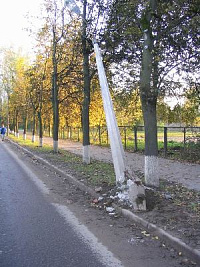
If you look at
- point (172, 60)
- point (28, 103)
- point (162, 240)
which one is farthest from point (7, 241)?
point (28, 103)

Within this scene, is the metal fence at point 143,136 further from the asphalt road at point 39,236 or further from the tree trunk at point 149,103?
the asphalt road at point 39,236

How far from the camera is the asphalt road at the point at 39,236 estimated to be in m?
4.04

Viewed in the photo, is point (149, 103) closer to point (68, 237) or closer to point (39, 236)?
point (68, 237)

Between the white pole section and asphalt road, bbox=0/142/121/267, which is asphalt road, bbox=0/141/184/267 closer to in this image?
asphalt road, bbox=0/142/121/267

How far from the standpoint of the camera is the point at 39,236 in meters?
4.89

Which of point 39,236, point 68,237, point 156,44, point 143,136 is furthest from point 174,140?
point 39,236

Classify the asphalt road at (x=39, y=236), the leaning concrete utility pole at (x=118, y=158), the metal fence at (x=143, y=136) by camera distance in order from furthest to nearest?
the metal fence at (x=143, y=136)
the leaning concrete utility pole at (x=118, y=158)
the asphalt road at (x=39, y=236)

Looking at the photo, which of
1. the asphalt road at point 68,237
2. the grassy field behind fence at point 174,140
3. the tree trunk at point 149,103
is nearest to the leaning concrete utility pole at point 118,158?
the asphalt road at point 68,237

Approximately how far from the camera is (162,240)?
15.4 ft

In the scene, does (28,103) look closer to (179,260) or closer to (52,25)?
(52,25)

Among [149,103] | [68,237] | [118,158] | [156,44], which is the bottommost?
[68,237]

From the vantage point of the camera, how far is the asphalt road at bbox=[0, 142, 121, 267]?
404 centimetres

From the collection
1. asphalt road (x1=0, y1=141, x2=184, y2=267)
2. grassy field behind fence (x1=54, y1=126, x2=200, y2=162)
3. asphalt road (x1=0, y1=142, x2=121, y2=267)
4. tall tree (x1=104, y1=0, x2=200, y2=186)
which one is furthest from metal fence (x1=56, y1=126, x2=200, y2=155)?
asphalt road (x1=0, y1=142, x2=121, y2=267)

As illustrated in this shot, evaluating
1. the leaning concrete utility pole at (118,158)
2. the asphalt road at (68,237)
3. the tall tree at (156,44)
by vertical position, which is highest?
the tall tree at (156,44)
